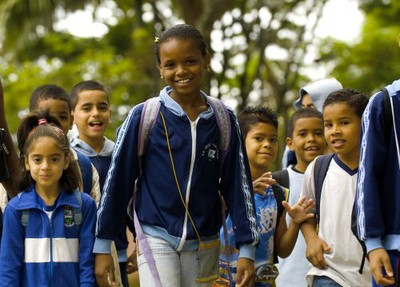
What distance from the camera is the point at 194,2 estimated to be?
19922 millimetres

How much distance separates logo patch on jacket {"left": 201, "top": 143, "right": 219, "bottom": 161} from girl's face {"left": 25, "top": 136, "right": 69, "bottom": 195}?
3.21 ft

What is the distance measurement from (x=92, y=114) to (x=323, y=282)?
2.48 m

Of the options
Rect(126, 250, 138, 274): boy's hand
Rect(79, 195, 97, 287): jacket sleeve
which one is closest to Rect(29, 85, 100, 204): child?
Rect(79, 195, 97, 287): jacket sleeve

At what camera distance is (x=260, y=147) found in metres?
7.45

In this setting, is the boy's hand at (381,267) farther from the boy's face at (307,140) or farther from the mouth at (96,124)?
the mouth at (96,124)

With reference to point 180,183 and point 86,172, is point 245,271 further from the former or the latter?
point 86,172

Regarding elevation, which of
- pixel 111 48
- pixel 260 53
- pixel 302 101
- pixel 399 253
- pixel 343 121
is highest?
pixel 111 48

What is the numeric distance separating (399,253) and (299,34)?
17476mm

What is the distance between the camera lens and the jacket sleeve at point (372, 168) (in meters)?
5.52

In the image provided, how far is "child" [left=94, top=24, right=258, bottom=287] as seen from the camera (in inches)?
235

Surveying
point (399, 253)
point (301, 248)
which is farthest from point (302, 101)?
point (399, 253)

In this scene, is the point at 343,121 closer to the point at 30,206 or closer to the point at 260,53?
the point at 30,206

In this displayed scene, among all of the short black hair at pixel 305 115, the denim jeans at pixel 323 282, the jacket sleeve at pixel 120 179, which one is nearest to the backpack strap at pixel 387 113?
the denim jeans at pixel 323 282

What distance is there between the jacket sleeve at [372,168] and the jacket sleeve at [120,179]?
1.37 metres
